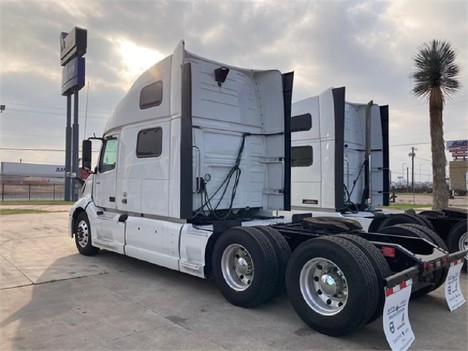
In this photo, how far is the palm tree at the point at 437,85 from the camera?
13797 millimetres

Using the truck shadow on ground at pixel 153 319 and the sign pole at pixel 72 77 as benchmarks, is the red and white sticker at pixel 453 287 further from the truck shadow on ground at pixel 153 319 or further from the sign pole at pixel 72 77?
the sign pole at pixel 72 77

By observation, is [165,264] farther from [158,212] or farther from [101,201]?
[101,201]

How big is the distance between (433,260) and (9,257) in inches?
300

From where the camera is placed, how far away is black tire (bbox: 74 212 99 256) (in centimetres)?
820

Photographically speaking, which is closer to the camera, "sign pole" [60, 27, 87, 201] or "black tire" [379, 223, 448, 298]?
"black tire" [379, 223, 448, 298]

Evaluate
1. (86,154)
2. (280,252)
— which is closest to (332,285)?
(280,252)

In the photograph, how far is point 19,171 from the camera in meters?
80.6

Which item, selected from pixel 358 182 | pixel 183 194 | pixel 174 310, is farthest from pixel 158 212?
pixel 358 182

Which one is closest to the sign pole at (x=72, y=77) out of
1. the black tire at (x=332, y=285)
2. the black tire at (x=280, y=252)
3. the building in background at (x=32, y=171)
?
the black tire at (x=280, y=252)

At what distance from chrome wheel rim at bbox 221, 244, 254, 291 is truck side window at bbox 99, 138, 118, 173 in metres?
3.44

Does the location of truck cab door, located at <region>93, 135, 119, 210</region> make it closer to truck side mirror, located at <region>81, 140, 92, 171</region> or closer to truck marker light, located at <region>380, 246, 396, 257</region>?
truck side mirror, located at <region>81, 140, 92, 171</region>

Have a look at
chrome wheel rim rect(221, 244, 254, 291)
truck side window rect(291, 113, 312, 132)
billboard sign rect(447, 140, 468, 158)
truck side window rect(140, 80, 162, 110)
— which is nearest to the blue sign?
truck side window rect(291, 113, 312, 132)

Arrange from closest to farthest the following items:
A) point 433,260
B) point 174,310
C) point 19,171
A: point 433,260 < point 174,310 < point 19,171

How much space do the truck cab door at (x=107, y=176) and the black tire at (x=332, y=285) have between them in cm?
431
